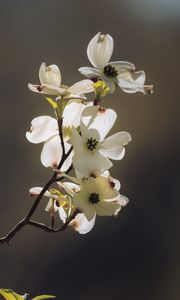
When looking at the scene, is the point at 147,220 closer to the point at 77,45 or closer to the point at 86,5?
the point at 77,45

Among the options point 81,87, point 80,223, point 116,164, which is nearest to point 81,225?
point 80,223

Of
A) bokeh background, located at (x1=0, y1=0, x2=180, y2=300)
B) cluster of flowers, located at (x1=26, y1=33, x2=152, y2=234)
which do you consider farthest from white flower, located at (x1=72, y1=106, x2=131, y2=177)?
bokeh background, located at (x1=0, y1=0, x2=180, y2=300)

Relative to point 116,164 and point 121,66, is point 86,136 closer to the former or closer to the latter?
point 121,66

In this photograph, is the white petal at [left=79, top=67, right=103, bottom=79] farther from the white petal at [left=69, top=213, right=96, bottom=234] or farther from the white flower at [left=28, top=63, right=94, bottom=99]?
the white petal at [left=69, top=213, right=96, bottom=234]

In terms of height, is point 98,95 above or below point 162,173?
above

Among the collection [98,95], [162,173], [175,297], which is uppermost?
[98,95]

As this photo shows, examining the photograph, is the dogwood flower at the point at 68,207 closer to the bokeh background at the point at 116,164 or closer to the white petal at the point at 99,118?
the white petal at the point at 99,118

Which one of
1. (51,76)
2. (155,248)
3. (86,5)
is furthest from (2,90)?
(51,76)
